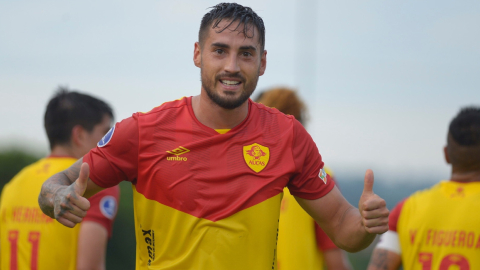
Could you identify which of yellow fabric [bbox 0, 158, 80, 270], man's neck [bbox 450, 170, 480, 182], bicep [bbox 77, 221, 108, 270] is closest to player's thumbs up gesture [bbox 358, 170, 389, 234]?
man's neck [bbox 450, 170, 480, 182]

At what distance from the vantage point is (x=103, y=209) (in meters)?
4.24

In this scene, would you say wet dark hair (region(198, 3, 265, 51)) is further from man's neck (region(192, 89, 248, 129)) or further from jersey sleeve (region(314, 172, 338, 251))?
jersey sleeve (region(314, 172, 338, 251))

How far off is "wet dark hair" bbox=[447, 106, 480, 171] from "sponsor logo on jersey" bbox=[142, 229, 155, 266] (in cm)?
257

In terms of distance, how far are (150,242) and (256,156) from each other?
2.54 feet

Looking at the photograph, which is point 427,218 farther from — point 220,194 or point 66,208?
point 66,208

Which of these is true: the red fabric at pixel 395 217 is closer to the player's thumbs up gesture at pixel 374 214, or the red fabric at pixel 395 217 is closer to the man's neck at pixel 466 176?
the man's neck at pixel 466 176

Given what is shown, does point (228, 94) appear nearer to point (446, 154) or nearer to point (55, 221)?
point (55, 221)

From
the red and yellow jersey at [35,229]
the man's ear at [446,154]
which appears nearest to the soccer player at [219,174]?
the red and yellow jersey at [35,229]

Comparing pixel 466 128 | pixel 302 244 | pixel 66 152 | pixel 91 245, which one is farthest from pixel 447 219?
pixel 66 152

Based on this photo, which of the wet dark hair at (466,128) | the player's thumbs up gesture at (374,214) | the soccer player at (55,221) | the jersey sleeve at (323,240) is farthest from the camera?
the jersey sleeve at (323,240)

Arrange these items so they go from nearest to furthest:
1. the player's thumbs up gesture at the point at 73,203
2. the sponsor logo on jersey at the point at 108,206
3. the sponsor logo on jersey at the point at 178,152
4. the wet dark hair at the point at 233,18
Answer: the player's thumbs up gesture at the point at 73,203
the sponsor logo on jersey at the point at 178,152
the wet dark hair at the point at 233,18
the sponsor logo on jersey at the point at 108,206

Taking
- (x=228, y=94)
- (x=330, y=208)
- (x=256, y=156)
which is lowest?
(x=330, y=208)

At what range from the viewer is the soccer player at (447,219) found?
406cm

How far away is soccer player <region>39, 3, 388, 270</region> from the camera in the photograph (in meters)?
3.03
